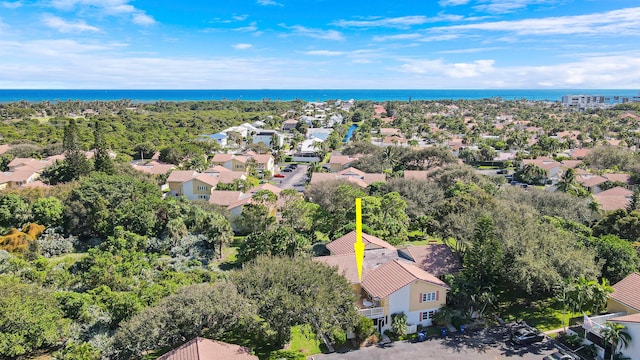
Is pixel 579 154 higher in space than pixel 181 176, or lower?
higher

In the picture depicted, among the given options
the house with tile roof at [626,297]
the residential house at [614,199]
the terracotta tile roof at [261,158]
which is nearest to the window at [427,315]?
the house with tile roof at [626,297]

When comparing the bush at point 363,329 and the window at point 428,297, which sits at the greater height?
the window at point 428,297

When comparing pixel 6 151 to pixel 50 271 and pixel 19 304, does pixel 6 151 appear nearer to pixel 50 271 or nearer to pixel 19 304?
pixel 50 271

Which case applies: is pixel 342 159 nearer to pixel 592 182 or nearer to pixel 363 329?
pixel 592 182

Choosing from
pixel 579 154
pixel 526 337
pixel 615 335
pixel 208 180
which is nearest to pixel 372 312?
pixel 526 337

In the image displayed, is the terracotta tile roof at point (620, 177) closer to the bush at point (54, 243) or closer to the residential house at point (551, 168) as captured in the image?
the residential house at point (551, 168)

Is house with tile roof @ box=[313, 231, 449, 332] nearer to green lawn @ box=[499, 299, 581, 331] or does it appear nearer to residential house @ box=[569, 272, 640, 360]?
green lawn @ box=[499, 299, 581, 331]
